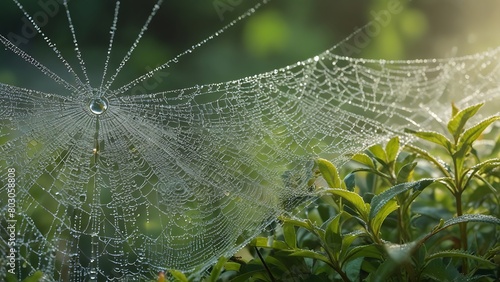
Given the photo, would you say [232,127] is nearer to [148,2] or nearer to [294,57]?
[294,57]

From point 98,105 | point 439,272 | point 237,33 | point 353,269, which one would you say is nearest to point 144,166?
point 98,105

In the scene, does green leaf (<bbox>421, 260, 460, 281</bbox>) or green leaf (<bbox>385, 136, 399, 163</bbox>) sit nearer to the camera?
green leaf (<bbox>421, 260, 460, 281</bbox>)

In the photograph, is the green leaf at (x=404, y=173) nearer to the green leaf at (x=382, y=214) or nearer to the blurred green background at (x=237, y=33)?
the green leaf at (x=382, y=214)

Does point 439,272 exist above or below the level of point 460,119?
below

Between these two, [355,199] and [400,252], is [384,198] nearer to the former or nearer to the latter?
[355,199]

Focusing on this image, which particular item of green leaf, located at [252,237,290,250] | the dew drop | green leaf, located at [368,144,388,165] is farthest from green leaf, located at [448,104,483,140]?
the dew drop

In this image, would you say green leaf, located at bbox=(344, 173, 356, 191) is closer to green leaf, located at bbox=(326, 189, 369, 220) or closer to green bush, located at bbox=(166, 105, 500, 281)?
green bush, located at bbox=(166, 105, 500, 281)
